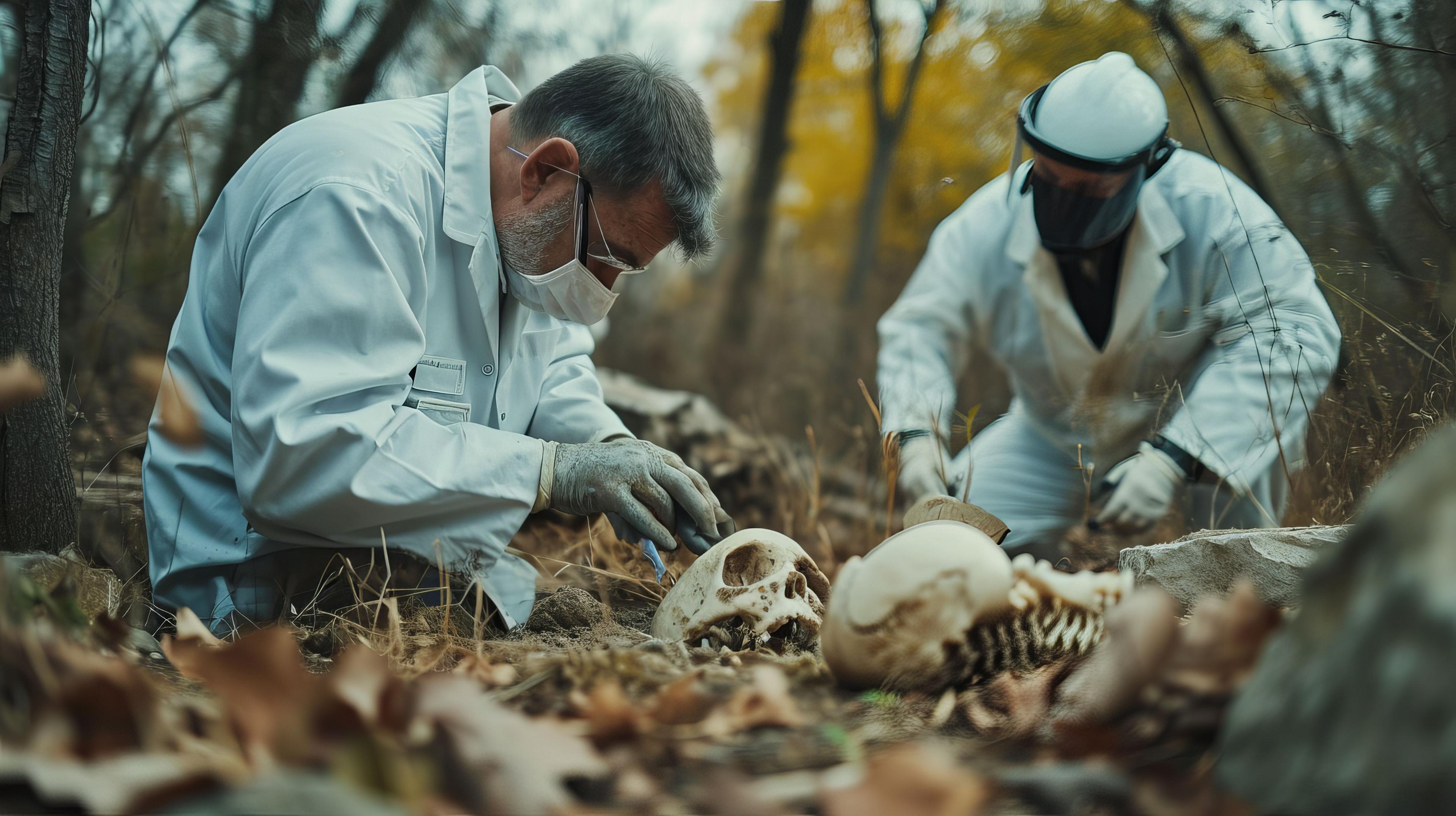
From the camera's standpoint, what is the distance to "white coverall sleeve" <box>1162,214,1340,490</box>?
233cm

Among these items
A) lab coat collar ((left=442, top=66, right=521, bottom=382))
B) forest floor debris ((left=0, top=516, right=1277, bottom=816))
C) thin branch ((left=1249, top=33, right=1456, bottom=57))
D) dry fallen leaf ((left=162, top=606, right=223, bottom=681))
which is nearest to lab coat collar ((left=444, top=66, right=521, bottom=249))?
lab coat collar ((left=442, top=66, right=521, bottom=382))

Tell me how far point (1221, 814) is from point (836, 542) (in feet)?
9.66

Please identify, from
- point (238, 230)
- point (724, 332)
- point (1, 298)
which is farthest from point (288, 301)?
point (724, 332)

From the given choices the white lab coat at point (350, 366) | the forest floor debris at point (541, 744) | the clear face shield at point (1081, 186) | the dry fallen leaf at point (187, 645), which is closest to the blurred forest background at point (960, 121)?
the clear face shield at point (1081, 186)

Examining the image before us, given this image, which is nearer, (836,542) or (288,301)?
(288,301)

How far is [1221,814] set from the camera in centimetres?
73

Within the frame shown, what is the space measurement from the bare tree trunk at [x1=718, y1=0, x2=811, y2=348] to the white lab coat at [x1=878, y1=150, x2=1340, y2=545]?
4.04m

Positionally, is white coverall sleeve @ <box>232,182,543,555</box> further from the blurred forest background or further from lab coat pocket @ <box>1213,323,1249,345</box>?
lab coat pocket @ <box>1213,323,1249,345</box>

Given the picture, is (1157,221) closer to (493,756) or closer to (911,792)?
(911,792)

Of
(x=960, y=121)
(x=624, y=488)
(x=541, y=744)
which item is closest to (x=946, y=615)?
(x=541, y=744)

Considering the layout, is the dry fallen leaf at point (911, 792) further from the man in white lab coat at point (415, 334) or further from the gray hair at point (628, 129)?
the gray hair at point (628, 129)

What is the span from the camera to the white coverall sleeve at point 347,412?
176cm

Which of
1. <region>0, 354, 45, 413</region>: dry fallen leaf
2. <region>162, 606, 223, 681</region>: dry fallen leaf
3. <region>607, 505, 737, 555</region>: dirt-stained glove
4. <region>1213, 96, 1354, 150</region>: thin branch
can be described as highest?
<region>1213, 96, 1354, 150</region>: thin branch

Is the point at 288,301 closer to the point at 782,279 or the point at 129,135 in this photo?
the point at 129,135
